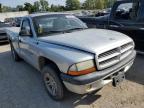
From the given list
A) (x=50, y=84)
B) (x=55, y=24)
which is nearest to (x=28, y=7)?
(x=55, y=24)

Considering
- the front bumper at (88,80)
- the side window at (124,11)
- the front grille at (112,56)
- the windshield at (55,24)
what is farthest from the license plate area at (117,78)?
the side window at (124,11)

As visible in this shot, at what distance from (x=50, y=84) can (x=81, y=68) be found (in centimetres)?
109

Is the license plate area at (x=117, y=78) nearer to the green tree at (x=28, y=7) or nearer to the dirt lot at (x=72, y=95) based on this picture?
the dirt lot at (x=72, y=95)

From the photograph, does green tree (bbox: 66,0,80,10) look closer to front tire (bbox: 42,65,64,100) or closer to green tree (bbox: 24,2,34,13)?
green tree (bbox: 24,2,34,13)

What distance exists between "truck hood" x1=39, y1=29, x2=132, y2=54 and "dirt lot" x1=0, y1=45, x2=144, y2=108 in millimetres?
1021

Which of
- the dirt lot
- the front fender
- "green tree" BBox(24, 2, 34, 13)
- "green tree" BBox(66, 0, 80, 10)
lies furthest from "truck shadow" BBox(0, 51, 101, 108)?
"green tree" BBox(66, 0, 80, 10)

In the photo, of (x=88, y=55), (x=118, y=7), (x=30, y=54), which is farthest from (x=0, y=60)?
(x=88, y=55)

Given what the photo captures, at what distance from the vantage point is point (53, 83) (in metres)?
3.97

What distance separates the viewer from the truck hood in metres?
3.50

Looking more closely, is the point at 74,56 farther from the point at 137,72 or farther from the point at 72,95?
the point at 137,72

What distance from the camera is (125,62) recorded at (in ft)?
12.7

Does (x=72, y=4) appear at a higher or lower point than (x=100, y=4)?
higher

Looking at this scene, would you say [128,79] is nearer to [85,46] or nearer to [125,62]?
[125,62]


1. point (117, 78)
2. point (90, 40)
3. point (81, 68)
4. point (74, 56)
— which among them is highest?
point (90, 40)
